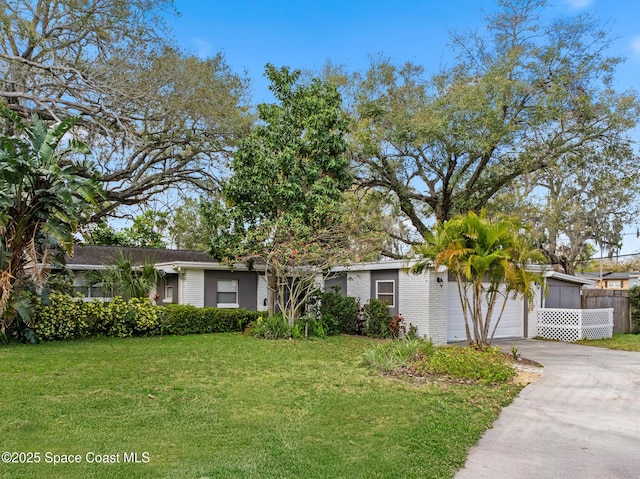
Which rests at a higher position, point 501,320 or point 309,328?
point 501,320

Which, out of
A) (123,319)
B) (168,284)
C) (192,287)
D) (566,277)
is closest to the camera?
(123,319)

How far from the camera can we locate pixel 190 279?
730 inches

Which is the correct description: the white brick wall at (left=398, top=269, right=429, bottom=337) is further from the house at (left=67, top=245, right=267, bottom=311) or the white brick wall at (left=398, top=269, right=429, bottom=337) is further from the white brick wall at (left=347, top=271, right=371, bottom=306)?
the house at (left=67, top=245, right=267, bottom=311)

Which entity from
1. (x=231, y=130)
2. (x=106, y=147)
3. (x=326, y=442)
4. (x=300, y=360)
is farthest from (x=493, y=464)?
(x=106, y=147)

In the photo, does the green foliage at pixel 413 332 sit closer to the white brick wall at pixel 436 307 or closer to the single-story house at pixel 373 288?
the single-story house at pixel 373 288

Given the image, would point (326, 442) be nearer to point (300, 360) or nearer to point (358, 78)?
point (300, 360)

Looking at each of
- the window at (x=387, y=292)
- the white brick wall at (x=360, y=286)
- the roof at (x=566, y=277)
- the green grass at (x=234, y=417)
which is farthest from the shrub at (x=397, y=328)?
the roof at (x=566, y=277)

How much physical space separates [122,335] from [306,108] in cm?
864

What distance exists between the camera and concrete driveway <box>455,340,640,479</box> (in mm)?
4820

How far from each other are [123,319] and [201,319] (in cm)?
256

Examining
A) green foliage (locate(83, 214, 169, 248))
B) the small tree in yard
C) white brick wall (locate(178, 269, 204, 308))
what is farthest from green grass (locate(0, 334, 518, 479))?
green foliage (locate(83, 214, 169, 248))

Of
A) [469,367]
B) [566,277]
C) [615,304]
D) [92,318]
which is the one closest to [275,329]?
[92,318]

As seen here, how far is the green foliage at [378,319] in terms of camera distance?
1552cm

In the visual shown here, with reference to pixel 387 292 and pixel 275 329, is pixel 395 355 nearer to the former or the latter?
pixel 275 329
